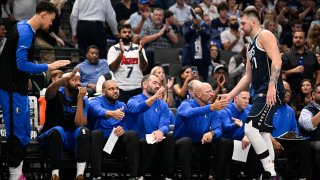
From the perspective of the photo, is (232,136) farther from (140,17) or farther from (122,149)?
(140,17)

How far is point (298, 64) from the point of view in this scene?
16188 mm

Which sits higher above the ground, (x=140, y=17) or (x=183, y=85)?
(x=140, y=17)

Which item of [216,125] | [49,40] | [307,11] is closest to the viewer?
[216,125]

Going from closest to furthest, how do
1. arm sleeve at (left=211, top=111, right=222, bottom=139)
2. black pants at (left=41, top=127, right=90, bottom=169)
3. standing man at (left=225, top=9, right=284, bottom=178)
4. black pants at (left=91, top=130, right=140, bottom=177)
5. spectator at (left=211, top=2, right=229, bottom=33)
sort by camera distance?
standing man at (left=225, top=9, right=284, bottom=178)
black pants at (left=41, top=127, right=90, bottom=169)
black pants at (left=91, top=130, right=140, bottom=177)
arm sleeve at (left=211, top=111, right=222, bottom=139)
spectator at (left=211, top=2, right=229, bottom=33)

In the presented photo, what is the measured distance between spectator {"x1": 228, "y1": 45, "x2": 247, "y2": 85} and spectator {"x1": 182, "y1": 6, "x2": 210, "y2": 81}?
46 cm

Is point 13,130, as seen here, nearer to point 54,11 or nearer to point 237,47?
point 54,11

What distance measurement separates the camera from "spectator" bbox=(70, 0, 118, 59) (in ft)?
53.8

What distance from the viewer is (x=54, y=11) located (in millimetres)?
11820

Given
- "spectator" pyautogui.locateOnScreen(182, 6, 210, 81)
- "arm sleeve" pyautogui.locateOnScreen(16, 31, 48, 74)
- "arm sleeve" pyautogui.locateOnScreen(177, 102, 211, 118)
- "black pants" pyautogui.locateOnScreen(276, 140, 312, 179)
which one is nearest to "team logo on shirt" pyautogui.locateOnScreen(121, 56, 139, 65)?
"spectator" pyautogui.locateOnScreen(182, 6, 210, 81)

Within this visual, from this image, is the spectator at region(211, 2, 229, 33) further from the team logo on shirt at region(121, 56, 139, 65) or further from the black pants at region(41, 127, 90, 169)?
the black pants at region(41, 127, 90, 169)

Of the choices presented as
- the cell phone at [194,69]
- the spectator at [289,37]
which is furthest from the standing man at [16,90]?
the spectator at [289,37]

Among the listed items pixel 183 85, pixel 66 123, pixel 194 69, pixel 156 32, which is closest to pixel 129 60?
pixel 183 85

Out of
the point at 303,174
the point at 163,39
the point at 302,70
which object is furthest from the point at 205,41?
the point at 303,174

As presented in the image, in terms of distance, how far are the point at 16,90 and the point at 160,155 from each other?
2321 millimetres
